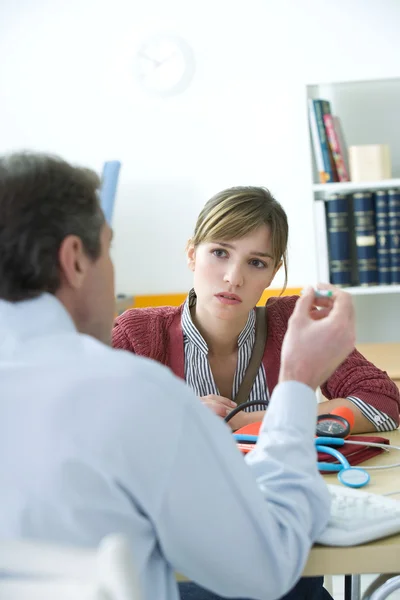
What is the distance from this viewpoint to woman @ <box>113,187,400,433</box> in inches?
69.0

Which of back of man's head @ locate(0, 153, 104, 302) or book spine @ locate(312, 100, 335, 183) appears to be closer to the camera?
back of man's head @ locate(0, 153, 104, 302)

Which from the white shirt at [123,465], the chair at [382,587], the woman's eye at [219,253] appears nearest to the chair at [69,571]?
the white shirt at [123,465]

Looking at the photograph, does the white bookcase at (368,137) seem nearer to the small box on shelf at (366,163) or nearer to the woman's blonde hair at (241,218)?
the small box on shelf at (366,163)

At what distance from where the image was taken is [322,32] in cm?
314

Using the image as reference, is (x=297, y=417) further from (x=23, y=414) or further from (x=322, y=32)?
(x=322, y=32)

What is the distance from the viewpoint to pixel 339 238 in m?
2.91

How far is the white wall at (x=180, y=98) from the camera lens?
3145 mm

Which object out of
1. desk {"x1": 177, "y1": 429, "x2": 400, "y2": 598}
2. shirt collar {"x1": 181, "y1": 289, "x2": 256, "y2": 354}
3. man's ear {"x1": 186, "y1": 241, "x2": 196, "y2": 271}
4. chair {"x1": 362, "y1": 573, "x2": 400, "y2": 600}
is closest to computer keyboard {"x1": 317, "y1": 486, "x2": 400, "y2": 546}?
desk {"x1": 177, "y1": 429, "x2": 400, "y2": 598}

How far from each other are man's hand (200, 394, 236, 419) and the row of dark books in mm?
1476

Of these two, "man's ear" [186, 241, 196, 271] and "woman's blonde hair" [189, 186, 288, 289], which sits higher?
"woman's blonde hair" [189, 186, 288, 289]

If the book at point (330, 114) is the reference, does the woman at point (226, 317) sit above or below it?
below

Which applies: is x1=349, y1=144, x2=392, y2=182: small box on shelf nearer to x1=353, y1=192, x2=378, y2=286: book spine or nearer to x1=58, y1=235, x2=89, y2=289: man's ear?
x1=353, y1=192, x2=378, y2=286: book spine

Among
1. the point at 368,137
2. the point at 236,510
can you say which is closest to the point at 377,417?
the point at 236,510

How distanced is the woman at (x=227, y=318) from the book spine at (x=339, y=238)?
3.59 feet
